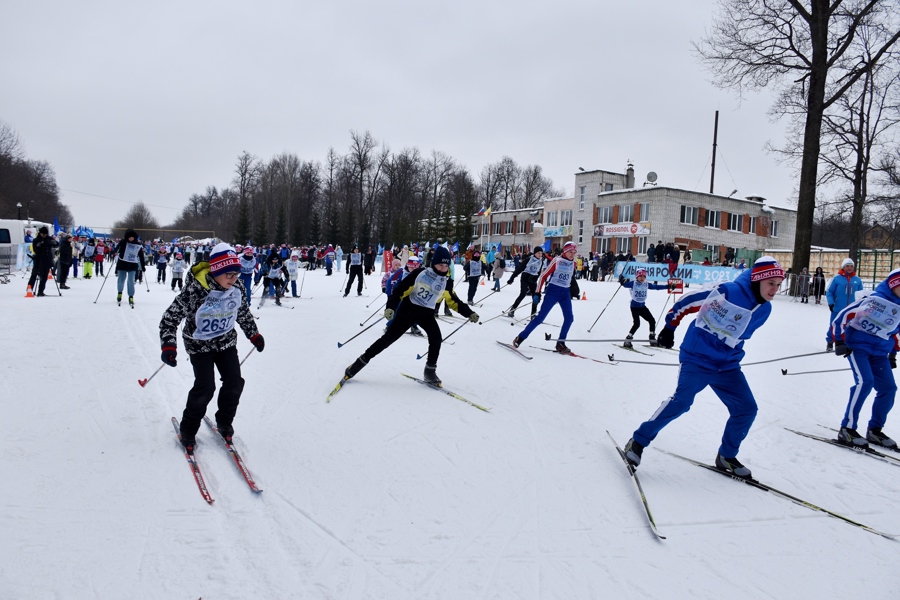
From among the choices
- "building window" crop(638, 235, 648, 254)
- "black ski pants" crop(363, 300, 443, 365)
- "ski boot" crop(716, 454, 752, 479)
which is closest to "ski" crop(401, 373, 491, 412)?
"black ski pants" crop(363, 300, 443, 365)

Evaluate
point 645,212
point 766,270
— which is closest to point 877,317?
point 766,270

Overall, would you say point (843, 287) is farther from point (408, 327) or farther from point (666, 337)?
point (408, 327)

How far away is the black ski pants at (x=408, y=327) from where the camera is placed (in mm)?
6699

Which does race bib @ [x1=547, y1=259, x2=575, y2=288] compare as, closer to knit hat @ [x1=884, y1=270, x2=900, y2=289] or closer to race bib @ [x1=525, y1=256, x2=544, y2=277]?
knit hat @ [x1=884, y1=270, x2=900, y2=289]

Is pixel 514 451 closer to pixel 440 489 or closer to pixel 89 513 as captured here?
pixel 440 489

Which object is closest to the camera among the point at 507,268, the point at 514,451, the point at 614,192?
the point at 514,451

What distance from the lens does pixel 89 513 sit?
3.49 metres

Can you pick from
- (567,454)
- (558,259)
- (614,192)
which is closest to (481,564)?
(567,454)

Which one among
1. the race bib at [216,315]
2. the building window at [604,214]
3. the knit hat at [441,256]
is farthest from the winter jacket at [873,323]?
the building window at [604,214]

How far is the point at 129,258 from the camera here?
1299cm

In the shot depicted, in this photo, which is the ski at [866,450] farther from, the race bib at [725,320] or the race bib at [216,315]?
the race bib at [216,315]

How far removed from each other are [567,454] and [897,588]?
237 cm

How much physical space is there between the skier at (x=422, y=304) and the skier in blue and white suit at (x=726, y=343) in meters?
2.81

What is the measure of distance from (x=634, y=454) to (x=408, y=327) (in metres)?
3.04
